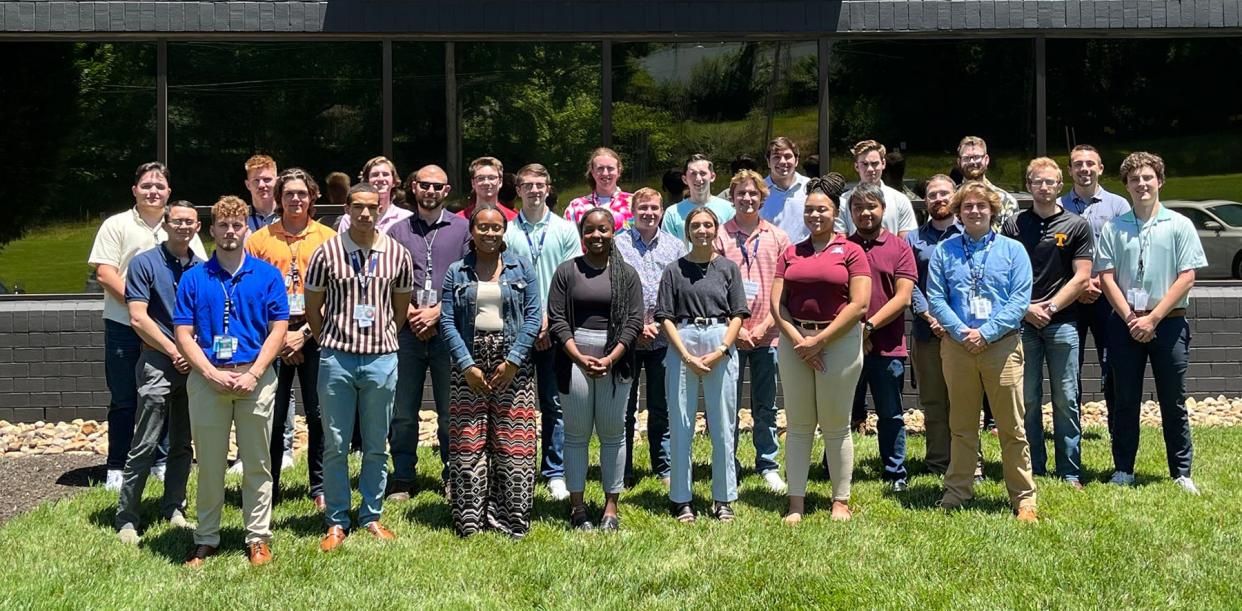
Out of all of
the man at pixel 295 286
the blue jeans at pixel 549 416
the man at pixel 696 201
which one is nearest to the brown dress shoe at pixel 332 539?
the man at pixel 295 286

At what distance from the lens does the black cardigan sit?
714 centimetres

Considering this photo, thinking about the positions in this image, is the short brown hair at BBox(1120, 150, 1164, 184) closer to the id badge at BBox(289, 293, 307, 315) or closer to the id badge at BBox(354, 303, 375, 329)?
the id badge at BBox(354, 303, 375, 329)

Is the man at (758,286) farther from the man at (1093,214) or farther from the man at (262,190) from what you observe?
the man at (262,190)

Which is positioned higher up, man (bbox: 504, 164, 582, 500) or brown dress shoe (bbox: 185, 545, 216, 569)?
man (bbox: 504, 164, 582, 500)

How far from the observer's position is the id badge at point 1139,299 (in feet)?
25.7

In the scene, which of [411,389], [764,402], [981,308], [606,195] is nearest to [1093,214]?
[981,308]

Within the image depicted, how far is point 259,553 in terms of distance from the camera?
6496mm

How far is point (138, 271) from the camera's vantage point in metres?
6.91

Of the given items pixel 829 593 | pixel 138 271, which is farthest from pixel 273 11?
pixel 829 593

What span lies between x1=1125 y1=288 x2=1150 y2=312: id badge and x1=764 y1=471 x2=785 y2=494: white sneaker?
239 cm

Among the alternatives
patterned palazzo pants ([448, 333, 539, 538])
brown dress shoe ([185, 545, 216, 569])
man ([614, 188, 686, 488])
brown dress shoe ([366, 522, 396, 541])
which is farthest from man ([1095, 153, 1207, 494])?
brown dress shoe ([185, 545, 216, 569])

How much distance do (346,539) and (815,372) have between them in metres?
2.70

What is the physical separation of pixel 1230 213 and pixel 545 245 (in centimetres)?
683

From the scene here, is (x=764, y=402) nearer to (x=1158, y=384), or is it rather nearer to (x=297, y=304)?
(x=1158, y=384)
